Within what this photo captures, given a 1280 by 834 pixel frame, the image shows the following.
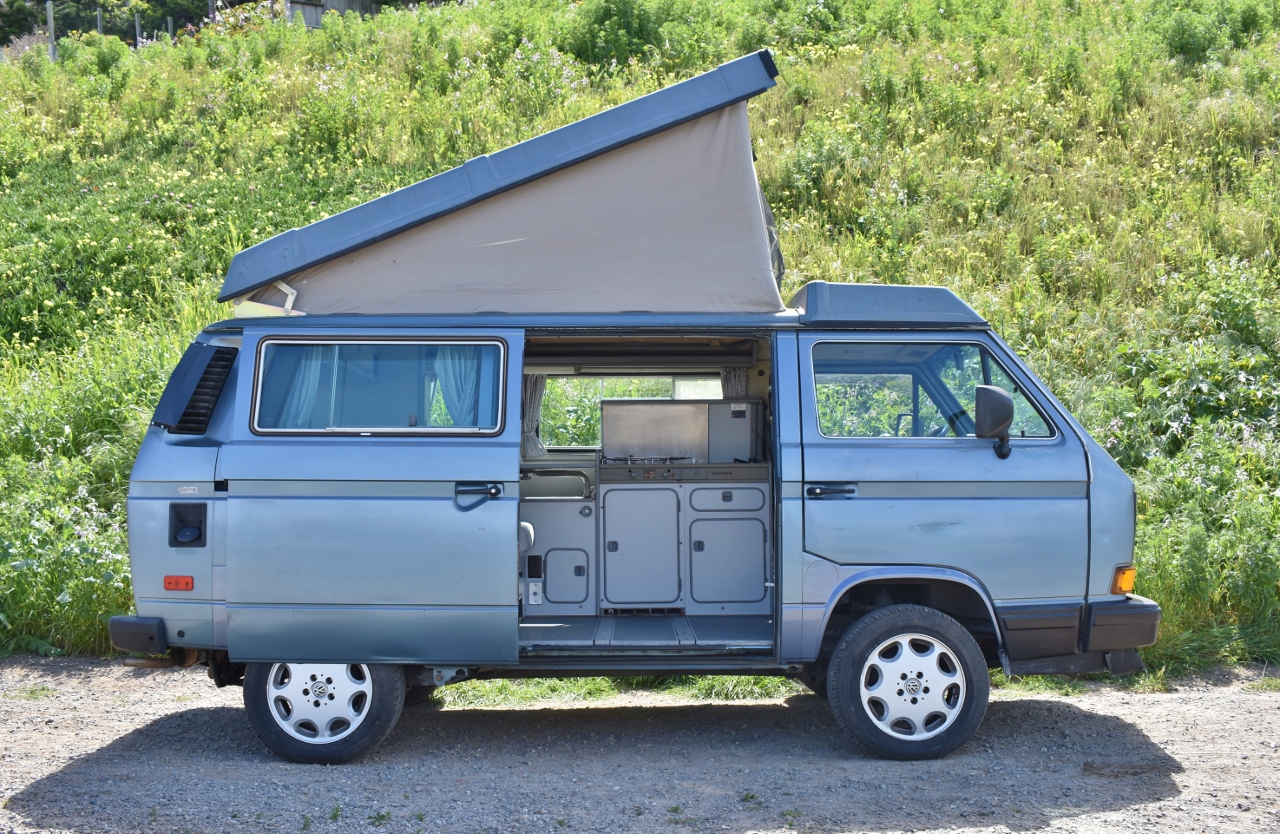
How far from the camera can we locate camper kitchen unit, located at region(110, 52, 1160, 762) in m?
5.60

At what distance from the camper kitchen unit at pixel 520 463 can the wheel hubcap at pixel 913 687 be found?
15 mm

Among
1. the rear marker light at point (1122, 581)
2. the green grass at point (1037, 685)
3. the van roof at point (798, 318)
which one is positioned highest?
the van roof at point (798, 318)

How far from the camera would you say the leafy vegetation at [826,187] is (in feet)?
29.9

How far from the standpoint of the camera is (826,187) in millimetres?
14656

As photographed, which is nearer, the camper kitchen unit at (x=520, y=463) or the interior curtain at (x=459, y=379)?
the camper kitchen unit at (x=520, y=463)

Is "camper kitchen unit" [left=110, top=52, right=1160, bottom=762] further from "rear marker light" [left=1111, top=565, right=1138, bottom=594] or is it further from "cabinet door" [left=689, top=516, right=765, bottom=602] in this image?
"cabinet door" [left=689, top=516, right=765, bottom=602]

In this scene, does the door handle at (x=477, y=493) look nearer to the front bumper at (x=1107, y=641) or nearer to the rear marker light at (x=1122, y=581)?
the front bumper at (x=1107, y=641)

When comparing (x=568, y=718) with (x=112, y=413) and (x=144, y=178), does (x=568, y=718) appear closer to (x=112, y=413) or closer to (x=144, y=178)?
(x=112, y=413)

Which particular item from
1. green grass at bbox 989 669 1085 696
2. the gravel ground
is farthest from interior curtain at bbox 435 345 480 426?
green grass at bbox 989 669 1085 696

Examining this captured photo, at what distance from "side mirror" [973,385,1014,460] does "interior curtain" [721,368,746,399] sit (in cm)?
179

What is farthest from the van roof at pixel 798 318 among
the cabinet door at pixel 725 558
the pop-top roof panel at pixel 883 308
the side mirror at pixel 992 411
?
the cabinet door at pixel 725 558

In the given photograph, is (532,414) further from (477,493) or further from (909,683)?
(909,683)

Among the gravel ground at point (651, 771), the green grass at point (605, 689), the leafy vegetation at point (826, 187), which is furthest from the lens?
the leafy vegetation at point (826, 187)

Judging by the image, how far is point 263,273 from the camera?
575 centimetres
